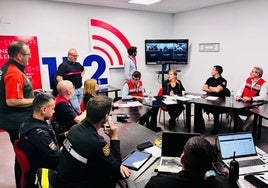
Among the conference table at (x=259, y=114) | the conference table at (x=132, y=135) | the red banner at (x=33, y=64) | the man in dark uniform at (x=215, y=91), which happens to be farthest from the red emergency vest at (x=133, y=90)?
the red banner at (x=33, y=64)

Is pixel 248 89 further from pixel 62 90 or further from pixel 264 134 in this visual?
pixel 62 90

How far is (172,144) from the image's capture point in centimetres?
188

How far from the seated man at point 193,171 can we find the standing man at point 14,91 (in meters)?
1.65

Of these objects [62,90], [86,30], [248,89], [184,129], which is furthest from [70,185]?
[86,30]

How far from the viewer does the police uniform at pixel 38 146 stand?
1745mm

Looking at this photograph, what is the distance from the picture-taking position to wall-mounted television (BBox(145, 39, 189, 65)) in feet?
20.6

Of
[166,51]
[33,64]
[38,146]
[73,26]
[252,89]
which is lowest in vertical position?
[38,146]

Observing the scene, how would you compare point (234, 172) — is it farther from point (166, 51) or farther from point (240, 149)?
point (166, 51)

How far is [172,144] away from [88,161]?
2.37ft

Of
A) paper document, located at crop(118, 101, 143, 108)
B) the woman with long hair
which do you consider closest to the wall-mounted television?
the woman with long hair

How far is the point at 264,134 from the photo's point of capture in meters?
4.37

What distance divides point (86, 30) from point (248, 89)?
3793 millimetres

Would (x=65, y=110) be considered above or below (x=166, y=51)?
below

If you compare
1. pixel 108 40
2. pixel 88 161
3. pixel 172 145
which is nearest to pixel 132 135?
pixel 172 145
